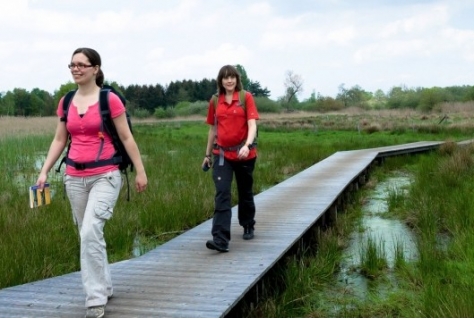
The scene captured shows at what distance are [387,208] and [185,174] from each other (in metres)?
3.65

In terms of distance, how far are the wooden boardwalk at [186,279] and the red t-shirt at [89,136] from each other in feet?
2.68

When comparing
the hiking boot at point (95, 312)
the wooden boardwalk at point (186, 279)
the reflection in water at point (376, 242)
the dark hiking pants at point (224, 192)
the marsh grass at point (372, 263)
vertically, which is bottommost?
the reflection in water at point (376, 242)

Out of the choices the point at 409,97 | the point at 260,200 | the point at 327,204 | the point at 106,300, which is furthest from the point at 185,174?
the point at 409,97

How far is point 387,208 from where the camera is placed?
826cm

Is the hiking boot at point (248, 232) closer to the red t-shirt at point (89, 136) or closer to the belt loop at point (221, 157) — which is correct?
the belt loop at point (221, 157)

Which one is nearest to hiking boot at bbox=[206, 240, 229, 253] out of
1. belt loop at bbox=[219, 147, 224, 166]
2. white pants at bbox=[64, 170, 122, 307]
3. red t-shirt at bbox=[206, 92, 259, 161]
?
belt loop at bbox=[219, 147, 224, 166]

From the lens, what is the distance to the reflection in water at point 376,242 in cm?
479

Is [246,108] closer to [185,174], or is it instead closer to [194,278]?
[194,278]

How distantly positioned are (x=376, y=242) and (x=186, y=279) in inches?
112

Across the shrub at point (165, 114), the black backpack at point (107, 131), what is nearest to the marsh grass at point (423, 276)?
the black backpack at point (107, 131)

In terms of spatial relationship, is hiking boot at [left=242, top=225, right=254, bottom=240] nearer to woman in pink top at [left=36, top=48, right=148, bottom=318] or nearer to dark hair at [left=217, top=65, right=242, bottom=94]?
dark hair at [left=217, top=65, right=242, bottom=94]

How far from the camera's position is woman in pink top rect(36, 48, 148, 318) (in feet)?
11.1

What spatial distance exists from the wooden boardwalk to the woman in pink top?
214 mm

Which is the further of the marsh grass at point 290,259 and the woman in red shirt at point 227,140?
the woman in red shirt at point 227,140
